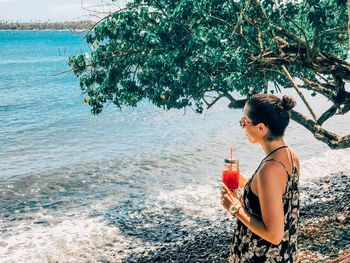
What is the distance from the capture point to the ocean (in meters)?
11.3

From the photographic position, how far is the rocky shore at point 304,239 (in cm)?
842

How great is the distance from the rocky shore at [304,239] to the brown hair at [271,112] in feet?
17.7

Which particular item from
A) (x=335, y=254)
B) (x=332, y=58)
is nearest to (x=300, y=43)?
(x=332, y=58)

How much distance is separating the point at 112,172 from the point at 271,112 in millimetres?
16268

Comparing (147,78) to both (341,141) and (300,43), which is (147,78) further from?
(341,141)

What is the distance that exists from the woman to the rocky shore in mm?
4943

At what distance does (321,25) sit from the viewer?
7957mm

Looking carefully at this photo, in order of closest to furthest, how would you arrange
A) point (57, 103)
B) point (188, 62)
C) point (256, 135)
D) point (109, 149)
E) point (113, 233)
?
point (256, 135), point (188, 62), point (113, 233), point (109, 149), point (57, 103)

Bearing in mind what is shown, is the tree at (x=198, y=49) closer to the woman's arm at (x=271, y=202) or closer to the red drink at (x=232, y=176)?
the red drink at (x=232, y=176)

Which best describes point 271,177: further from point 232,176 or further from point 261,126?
point 232,176

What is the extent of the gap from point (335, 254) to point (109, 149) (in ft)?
55.6

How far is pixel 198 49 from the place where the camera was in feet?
25.5

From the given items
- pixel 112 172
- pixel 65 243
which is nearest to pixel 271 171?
pixel 65 243

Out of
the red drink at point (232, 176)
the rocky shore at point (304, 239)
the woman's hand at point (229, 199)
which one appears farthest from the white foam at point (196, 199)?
the woman's hand at point (229, 199)
